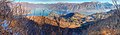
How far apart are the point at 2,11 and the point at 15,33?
4.81 ft

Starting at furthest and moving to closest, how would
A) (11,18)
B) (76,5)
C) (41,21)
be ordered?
(76,5) → (41,21) → (11,18)

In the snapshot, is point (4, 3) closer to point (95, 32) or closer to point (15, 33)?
point (15, 33)

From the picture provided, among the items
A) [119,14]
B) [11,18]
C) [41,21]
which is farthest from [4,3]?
[41,21]

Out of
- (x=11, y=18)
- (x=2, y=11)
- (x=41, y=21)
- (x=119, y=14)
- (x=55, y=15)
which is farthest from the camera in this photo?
(x=55, y=15)

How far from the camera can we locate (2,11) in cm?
970

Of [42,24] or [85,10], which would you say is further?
[85,10]

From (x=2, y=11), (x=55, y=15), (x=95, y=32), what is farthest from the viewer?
(x=55, y=15)

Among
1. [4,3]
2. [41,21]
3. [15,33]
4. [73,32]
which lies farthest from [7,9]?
[73,32]

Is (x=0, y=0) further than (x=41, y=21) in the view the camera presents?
No

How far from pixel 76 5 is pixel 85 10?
4.61 feet

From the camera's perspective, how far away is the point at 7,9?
10211mm

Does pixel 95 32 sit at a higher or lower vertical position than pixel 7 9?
lower

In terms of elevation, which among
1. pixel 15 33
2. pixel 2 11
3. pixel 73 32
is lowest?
pixel 73 32

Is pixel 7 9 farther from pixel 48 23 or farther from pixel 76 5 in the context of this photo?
pixel 76 5
